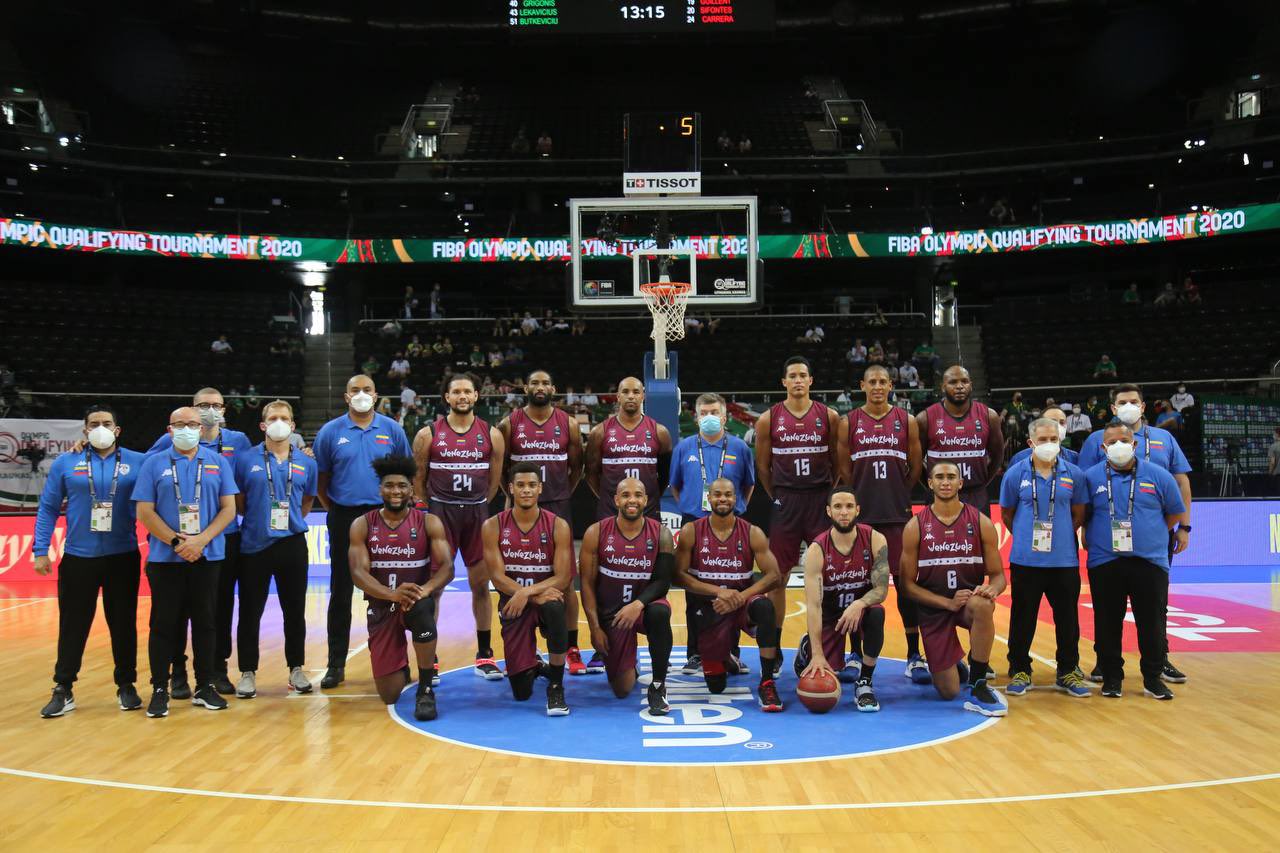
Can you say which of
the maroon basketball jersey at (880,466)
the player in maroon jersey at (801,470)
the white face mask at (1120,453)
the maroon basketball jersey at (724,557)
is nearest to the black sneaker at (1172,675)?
the white face mask at (1120,453)

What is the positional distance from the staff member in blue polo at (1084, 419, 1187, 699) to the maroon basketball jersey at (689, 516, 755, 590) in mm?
2463

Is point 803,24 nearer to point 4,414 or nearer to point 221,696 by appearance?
point 4,414

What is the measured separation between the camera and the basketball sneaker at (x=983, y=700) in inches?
252

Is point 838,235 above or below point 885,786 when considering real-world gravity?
above

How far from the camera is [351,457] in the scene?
289 inches

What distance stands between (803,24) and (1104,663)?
28.3 metres

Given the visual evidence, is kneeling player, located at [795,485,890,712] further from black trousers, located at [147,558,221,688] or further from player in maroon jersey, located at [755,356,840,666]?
black trousers, located at [147,558,221,688]

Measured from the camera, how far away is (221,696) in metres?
6.81

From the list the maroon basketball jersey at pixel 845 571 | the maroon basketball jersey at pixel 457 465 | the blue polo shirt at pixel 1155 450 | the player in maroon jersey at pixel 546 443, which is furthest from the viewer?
the player in maroon jersey at pixel 546 443

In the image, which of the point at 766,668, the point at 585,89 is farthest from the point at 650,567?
the point at 585,89

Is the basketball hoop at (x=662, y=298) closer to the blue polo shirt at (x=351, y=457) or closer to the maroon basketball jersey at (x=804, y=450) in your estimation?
the maroon basketball jersey at (x=804, y=450)

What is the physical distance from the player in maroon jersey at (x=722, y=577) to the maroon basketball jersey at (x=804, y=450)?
2.53ft

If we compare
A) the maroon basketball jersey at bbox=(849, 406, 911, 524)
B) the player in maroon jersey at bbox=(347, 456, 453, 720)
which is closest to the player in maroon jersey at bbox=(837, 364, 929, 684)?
the maroon basketball jersey at bbox=(849, 406, 911, 524)

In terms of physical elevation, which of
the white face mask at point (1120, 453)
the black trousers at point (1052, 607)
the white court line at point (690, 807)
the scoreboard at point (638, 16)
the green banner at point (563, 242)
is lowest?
the white court line at point (690, 807)
